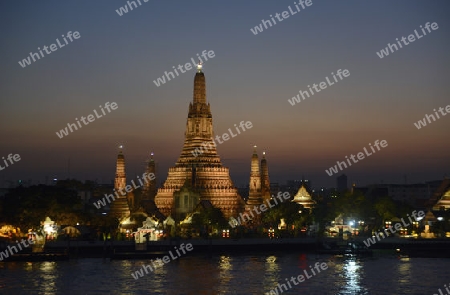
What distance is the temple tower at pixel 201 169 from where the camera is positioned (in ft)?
323

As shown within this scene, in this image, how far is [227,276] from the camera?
5975 cm

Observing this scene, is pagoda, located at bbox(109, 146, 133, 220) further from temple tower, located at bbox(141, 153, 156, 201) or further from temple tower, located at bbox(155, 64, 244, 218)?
temple tower, located at bbox(141, 153, 156, 201)

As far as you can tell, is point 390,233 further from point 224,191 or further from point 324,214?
point 224,191

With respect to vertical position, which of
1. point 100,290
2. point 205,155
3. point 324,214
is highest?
point 205,155

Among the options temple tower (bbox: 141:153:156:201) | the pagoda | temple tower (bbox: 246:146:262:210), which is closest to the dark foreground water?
the pagoda

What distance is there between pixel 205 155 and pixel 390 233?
85.8ft

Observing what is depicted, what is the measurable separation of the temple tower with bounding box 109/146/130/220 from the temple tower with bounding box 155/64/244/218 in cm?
684

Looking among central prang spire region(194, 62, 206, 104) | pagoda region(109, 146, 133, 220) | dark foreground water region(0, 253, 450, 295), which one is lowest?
dark foreground water region(0, 253, 450, 295)

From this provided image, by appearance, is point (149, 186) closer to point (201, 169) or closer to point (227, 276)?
point (201, 169)

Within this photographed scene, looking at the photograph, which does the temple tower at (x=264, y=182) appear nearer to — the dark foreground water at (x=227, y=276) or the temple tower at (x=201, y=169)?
the temple tower at (x=201, y=169)

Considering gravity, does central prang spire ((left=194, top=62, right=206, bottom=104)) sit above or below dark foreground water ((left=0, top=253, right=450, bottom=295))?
above

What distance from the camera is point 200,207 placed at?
90000 mm

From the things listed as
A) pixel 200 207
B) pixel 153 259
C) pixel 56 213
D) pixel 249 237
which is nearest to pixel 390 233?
pixel 249 237

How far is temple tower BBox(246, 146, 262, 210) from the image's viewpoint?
99562mm
